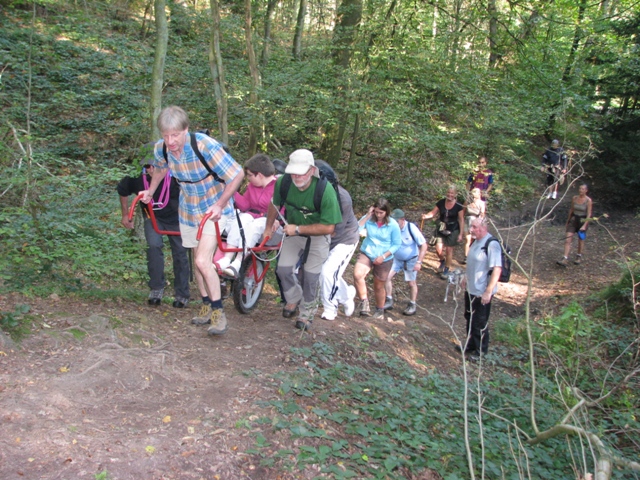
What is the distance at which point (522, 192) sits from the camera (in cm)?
1939

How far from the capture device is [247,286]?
6508 millimetres

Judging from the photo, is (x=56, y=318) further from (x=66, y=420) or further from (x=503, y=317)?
(x=503, y=317)

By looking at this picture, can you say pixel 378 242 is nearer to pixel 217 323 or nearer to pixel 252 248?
pixel 252 248

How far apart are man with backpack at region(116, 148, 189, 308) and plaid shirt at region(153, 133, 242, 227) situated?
0.48 m

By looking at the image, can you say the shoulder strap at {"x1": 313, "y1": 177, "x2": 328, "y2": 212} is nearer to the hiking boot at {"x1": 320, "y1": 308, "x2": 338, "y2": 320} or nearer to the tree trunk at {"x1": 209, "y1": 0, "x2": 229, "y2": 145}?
the hiking boot at {"x1": 320, "y1": 308, "x2": 338, "y2": 320}

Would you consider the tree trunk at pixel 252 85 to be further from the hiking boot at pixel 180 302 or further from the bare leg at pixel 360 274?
the hiking boot at pixel 180 302

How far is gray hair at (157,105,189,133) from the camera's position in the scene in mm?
4652

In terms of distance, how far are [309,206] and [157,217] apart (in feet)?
5.82

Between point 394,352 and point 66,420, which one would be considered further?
point 394,352

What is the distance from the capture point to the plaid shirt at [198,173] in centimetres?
500

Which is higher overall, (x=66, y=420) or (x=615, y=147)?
(x=615, y=147)

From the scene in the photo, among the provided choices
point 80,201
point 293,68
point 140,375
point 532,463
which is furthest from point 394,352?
point 293,68

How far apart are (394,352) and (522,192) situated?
14.4 m

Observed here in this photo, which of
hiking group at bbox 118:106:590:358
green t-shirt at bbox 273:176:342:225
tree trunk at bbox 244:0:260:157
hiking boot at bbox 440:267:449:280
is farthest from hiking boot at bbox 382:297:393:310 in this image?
tree trunk at bbox 244:0:260:157
